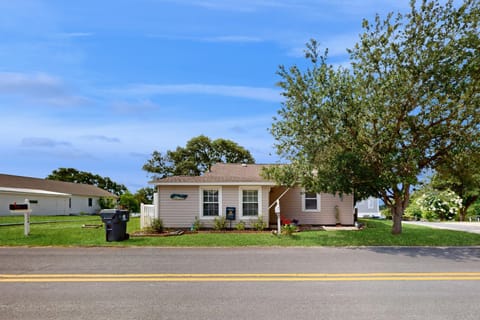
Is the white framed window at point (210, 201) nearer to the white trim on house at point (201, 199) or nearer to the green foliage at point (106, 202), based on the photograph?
the white trim on house at point (201, 199)

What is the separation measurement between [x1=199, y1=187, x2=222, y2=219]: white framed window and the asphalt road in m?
7.11

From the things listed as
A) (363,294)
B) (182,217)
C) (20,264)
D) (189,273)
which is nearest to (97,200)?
(182,217)

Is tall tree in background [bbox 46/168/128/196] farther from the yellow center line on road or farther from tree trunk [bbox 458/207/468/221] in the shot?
the yellow center line on road

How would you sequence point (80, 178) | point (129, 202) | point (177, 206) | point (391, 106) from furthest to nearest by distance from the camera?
point (80, 178), point (129, 202), point (177, 206), point (391, 106)

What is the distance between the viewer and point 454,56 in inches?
542

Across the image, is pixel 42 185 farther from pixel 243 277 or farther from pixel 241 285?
pixel 241 285

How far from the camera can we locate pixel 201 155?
47.5 m

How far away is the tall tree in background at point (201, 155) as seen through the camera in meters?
46.7

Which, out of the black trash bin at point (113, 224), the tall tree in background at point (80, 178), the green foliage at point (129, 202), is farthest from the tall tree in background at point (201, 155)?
the black trash bin at point (113, 224)

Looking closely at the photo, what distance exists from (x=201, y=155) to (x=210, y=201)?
28766 millimetres

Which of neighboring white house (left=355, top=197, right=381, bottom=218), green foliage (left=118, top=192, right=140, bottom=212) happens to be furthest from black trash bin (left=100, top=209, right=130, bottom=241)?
neighboring white house (left=355, top=197, right=381, bottom=218)

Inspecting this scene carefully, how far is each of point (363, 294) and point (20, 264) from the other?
28.0 feet

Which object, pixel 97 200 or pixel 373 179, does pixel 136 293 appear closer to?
pixel 373 179

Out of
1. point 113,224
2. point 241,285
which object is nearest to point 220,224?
point 113,224
